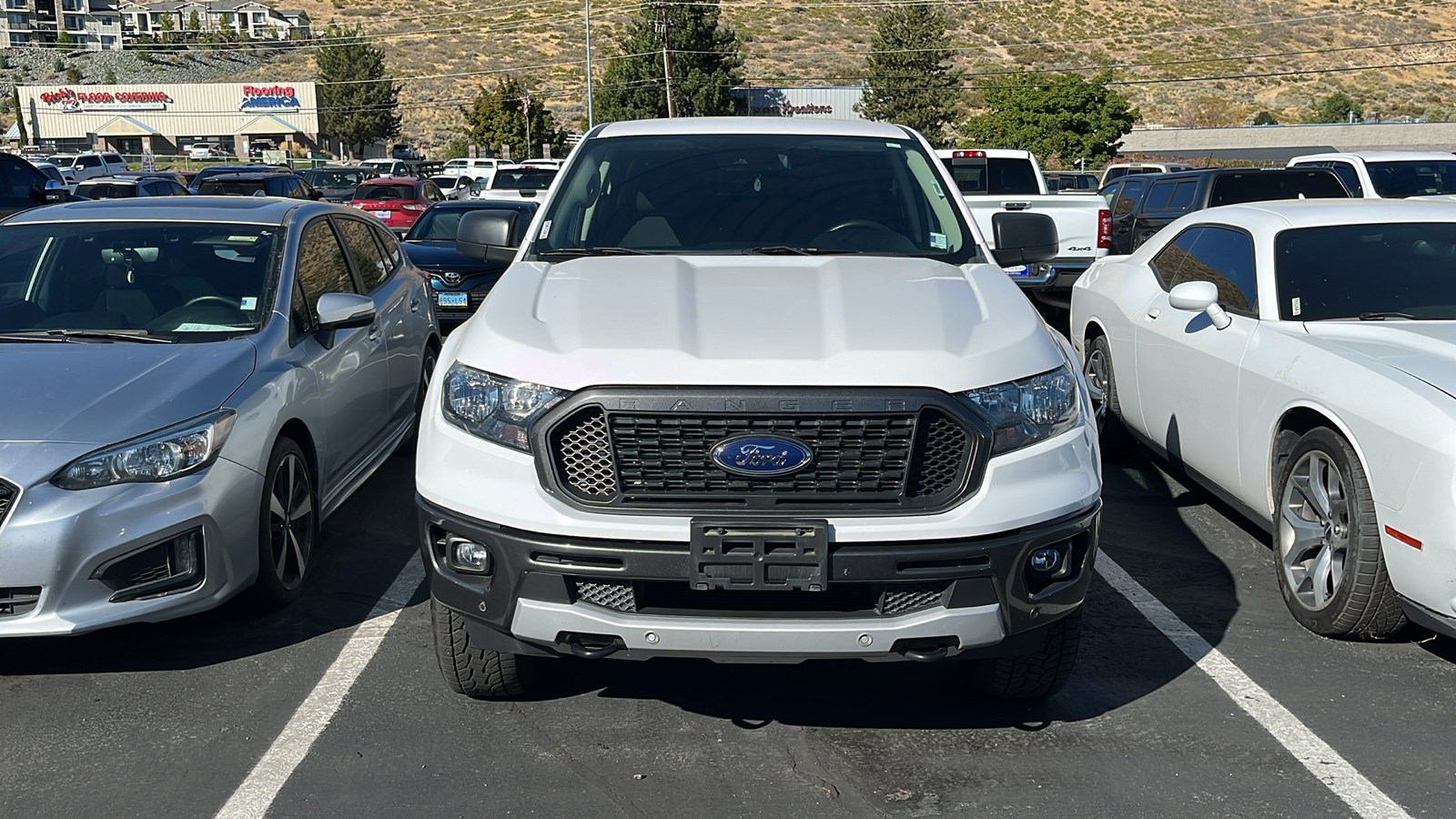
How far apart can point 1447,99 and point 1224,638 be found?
314 feet

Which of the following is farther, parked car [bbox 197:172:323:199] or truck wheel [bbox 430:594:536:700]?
parked car [bbox 197:172:323:199]

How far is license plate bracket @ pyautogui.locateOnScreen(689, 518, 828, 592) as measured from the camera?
340 cm

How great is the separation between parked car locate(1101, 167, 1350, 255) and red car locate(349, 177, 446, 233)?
1492 centimetres

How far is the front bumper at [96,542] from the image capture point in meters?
4.10

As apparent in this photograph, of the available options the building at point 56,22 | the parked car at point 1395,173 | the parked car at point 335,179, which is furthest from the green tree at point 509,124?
the building at point 56,22

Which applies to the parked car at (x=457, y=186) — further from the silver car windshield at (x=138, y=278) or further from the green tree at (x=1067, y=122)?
the green tree at (x=1067, y=122)

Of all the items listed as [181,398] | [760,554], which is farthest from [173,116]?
[760,554]

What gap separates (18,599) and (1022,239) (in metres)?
3.86

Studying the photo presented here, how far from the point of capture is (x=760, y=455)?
3457mm

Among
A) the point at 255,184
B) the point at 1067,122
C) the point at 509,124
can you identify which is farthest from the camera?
the point at 509,124

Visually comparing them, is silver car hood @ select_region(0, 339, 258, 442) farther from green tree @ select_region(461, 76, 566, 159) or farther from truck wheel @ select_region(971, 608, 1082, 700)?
green tree @ select_region(461, 76, 566, 159)

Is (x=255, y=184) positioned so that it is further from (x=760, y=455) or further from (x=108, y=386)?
(x=760, y=455)

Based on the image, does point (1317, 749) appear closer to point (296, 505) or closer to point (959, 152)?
point (296, 505)

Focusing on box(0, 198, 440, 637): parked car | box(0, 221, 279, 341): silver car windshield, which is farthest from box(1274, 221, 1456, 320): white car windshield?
box(0, 221, 279, 341): silver car windshield
